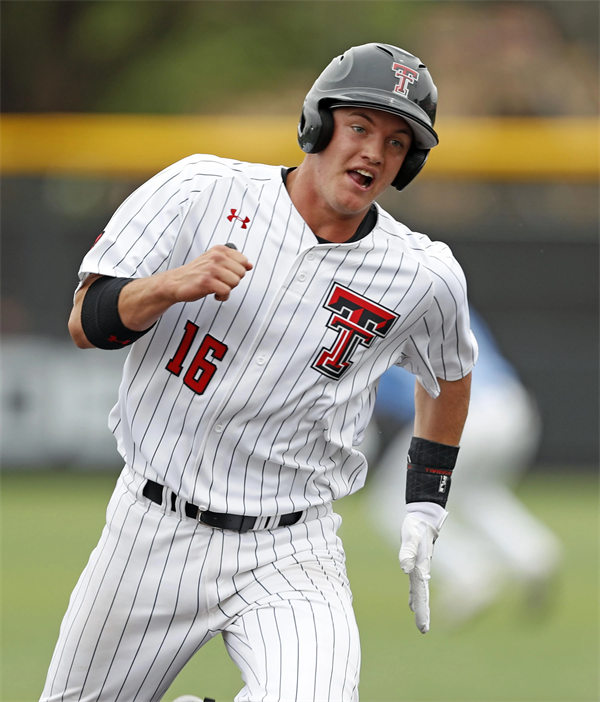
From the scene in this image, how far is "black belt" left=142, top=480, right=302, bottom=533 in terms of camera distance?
3555 millimetres

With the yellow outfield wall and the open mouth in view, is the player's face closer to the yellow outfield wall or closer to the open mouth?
the open mouth

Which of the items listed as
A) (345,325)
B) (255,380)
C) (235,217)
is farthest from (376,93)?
(255,380)

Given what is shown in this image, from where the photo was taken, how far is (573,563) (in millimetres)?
9430

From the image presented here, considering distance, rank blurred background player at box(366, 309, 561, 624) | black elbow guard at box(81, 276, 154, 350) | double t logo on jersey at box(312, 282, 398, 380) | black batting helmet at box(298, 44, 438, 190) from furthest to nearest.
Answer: blurred background player at box(366, 309, 561, 624)
double t logo on jersey at box(312, 282, 398, 380)
black batting helmet at box(298, 44, 438, 190)
black elbow guard at box(81, 276, 154, 350)

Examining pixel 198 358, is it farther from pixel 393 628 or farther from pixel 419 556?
pixel 393 628

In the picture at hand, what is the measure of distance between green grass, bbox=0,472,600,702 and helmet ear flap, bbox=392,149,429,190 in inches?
127

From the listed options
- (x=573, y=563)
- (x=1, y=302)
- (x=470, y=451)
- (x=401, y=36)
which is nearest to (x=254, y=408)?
(x=470, y=451)

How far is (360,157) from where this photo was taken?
3441 mm

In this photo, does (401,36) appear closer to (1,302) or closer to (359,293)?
(1,302)

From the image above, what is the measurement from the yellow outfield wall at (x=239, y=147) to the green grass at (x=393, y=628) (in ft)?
10.1

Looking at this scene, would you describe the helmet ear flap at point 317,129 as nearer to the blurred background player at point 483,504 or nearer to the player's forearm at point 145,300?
the player's forearm at point 145,300

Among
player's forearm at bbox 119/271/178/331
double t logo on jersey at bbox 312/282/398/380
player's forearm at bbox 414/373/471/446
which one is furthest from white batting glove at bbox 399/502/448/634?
player's forearm at bbox 119/271/178/331

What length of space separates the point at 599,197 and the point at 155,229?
967 cm

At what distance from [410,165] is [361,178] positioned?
22cm
